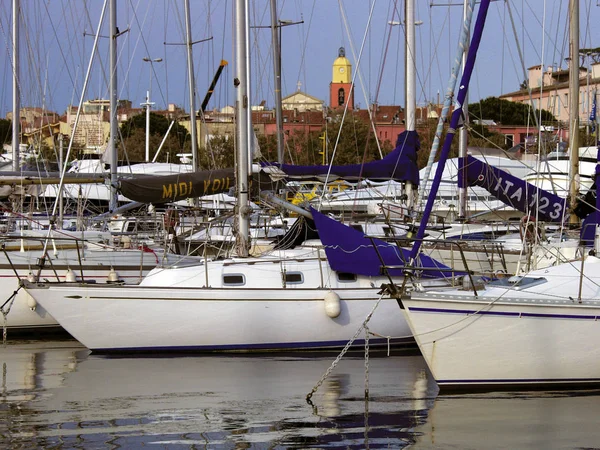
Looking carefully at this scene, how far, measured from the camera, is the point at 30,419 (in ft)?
38.5

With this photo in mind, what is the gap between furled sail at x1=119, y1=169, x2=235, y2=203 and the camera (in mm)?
18766

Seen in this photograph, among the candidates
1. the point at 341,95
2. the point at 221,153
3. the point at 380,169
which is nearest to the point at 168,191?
the point at 380,169

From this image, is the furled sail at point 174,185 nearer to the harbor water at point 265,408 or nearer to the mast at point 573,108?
the harbor water at point 265,408

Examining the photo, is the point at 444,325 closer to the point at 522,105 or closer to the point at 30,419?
the point at 30,419

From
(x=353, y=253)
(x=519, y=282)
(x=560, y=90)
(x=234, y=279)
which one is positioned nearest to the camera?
(x=519, y=282)

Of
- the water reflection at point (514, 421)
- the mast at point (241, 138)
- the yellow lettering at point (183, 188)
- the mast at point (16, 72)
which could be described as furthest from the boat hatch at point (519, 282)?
the mast at point (16, 72)

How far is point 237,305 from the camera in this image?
16031 mm

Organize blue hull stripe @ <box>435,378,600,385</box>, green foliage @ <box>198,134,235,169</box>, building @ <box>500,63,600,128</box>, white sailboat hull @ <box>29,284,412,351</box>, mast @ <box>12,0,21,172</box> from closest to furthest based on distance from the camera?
blue hull stripe @ <box>435,378,600,385</box>
white sailboat hull @ <box>29,284,412,351</box>
building @ <box>500,63,600,128</box>
mast @ <box>12,0,21,172</box>
green foliage @ <box>198,134,235,169</box>

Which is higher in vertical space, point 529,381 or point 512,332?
point 512,332

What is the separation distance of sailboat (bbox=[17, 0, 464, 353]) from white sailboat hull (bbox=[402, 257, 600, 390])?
10.2 ft

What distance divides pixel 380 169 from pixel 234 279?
425 cm

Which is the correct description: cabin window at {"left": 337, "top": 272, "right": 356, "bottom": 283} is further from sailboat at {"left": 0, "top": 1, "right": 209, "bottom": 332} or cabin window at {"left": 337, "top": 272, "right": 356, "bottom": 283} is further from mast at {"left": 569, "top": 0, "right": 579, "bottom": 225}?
mast at {"left": 569, "top": 0, "right": 579, "bottom": 225}

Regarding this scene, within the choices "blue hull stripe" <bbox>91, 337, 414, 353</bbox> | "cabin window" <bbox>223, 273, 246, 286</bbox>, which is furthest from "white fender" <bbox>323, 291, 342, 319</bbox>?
"cabin window" <bbox>223, 273, 246, 286</bbox>

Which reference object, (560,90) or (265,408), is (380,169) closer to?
(265,408)
